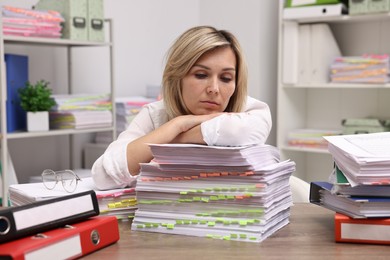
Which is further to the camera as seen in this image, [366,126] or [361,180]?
[366,126]

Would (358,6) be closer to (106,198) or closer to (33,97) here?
(33,97)

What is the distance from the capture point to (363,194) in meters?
1.01

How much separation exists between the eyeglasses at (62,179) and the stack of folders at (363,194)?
558 mm

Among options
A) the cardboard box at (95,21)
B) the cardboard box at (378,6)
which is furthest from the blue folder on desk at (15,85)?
the cardboard box at (378,6)

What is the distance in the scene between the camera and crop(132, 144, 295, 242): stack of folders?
3.31ft

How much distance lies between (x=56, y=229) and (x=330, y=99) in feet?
10.2

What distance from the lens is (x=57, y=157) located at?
3.36m

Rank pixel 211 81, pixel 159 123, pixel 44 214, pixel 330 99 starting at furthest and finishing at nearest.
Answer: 1. pixel 330 99
2. pixel 159 123
3. pixel 211 81
4. pixel 44 214

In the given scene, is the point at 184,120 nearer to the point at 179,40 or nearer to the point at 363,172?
the point at 179,40

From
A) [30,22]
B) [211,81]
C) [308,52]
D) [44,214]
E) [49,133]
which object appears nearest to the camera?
[44,214]

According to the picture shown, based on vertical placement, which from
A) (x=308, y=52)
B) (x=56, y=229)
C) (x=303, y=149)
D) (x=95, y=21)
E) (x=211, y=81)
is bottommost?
(x=303, y=149)

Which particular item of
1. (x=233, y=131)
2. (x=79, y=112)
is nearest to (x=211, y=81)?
(x=233, y=131)

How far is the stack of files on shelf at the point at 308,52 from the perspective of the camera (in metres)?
3.50

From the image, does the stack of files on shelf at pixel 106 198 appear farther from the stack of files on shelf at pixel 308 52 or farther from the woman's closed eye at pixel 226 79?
the stack of files on shelf at pixel 308 52
